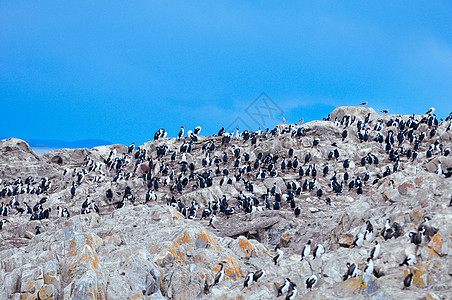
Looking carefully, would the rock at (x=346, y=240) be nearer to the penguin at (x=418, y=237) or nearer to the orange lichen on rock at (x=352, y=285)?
the penguin at (x=418, y=237)

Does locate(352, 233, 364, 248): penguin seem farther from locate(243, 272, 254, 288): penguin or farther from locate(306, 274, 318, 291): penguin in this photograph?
locate(243, 272, 254, 288): penguin

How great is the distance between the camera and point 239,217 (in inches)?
1356

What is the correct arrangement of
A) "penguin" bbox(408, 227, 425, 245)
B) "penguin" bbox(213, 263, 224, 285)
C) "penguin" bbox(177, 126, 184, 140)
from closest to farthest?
"penguin" bbox(408, 227, 425, 245), "penguin" bbox(213, 263, 224, 285), "penguin" bbox(177, 126, 184, 140)

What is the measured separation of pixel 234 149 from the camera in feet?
165

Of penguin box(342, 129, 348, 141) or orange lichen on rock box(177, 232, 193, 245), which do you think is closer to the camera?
orange lichen on rock box(177, 232, 193, 245)

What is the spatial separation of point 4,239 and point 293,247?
822 inches

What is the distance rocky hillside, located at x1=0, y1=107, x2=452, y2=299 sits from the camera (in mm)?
17469

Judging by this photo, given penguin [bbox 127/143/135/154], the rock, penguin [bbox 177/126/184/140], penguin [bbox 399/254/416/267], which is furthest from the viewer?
penguin [bbox 177/126/184/140]

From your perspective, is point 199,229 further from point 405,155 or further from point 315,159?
point 405,155

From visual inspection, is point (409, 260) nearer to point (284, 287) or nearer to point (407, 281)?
point (407, 281)

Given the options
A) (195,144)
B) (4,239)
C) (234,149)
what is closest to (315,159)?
(234,149)

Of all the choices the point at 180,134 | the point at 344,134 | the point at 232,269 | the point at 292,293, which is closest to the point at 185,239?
the point at 232,269

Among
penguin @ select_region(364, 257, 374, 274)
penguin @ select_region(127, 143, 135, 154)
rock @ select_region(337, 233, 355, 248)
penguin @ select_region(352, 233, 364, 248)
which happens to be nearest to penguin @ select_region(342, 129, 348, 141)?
penguin @ select_region(127, 143, 135, 154)

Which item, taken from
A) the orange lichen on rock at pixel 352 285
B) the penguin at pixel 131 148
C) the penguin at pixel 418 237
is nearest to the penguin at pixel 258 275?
the orange lichen on rock at pixel 352 285
